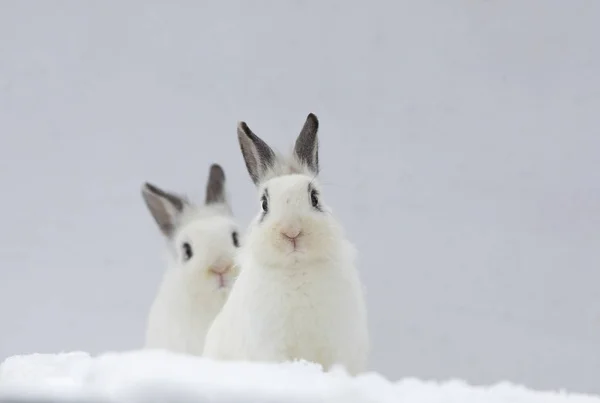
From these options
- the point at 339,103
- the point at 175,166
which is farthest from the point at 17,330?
the point at 339,103

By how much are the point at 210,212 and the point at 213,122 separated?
46 centimetres

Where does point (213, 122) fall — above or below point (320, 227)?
above

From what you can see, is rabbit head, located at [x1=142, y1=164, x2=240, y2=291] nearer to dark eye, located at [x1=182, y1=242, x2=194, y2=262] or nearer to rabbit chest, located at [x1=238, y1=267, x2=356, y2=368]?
dark eye, located at [x1=182, y1=242, x2=194, y2=262]

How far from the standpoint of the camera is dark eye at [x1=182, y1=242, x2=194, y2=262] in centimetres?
159

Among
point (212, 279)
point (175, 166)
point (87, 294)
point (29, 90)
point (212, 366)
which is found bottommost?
point (212, 366)

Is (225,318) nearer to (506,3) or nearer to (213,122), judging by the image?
(213,122)

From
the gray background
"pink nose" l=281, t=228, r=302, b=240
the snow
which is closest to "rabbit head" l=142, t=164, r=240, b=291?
the gray background

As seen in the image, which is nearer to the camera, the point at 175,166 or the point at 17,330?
the point at 17,330

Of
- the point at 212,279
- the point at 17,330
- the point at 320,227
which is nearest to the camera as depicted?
the point at 320,227

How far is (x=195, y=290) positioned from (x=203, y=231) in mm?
117

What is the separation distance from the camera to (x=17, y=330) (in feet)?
6.27

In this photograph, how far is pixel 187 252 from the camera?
160 centimetres

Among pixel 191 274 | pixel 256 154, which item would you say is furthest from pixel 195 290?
pixel 256 154

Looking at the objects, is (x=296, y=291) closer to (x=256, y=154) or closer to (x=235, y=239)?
(x=256, y=154)
